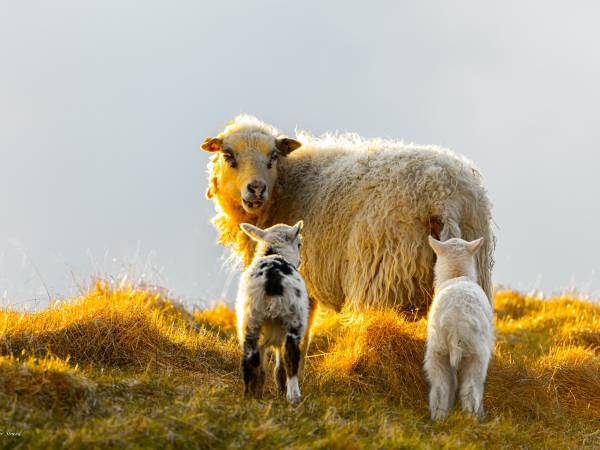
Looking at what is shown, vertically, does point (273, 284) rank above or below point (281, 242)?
below

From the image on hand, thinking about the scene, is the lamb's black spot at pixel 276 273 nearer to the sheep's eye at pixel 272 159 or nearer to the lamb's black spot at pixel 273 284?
the lamb's black spot at pixel 273 284

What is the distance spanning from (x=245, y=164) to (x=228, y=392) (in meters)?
3.17

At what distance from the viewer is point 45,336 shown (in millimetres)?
6430

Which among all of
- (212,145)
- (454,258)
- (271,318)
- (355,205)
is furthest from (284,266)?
(212,145)

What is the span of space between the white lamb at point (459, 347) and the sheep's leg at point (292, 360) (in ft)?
3.53

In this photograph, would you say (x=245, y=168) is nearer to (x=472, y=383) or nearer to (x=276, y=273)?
(x=276, y=273)

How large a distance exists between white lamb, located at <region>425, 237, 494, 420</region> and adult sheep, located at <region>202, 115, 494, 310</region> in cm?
98

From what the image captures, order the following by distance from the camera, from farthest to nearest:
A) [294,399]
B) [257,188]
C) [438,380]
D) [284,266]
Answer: [257,188], [438,380], [284,266], [294,399]

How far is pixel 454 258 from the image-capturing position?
6.51m

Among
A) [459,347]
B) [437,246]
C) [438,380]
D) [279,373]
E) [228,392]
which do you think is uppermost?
[437,246]

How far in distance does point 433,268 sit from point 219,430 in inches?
118

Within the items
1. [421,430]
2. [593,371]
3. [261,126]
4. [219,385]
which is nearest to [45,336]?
[219,385]

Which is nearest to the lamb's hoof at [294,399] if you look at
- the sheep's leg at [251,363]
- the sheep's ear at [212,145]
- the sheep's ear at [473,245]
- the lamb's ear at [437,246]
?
the sheep's leg at [251,363]

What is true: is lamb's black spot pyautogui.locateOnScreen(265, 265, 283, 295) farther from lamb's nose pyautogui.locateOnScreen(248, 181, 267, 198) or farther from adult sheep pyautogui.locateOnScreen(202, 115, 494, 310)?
lamb's nose pyautogui.locateOnScreen(248, 181, 267, 198)
